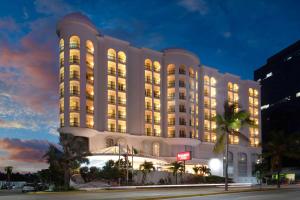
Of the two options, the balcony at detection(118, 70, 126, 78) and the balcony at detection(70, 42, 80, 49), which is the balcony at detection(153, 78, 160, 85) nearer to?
the balcony at detection(118, 70, 126, 78)

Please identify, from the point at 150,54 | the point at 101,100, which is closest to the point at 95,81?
the point at 101,100

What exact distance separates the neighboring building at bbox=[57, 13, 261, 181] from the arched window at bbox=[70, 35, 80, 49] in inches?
8.2

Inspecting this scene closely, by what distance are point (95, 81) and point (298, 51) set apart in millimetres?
94685

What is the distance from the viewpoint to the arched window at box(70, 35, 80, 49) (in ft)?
281

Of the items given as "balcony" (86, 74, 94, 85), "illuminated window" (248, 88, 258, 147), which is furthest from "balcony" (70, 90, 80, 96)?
"illuminated window" (248, 88, 258, 147)

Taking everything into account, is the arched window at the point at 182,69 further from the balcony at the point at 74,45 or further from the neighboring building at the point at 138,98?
the balcony at the point at 74,45

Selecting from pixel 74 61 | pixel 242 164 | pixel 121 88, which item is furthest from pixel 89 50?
pixel 242 164

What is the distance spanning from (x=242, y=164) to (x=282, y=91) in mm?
59009

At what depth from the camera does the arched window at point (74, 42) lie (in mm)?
85800

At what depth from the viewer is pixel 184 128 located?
331 feet

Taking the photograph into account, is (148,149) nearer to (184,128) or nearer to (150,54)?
(184,128)

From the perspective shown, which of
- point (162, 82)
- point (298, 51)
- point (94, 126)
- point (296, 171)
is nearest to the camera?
point (94, 126)

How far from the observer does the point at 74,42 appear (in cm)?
8619

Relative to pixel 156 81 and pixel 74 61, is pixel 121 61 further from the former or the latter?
pixel 74 61
